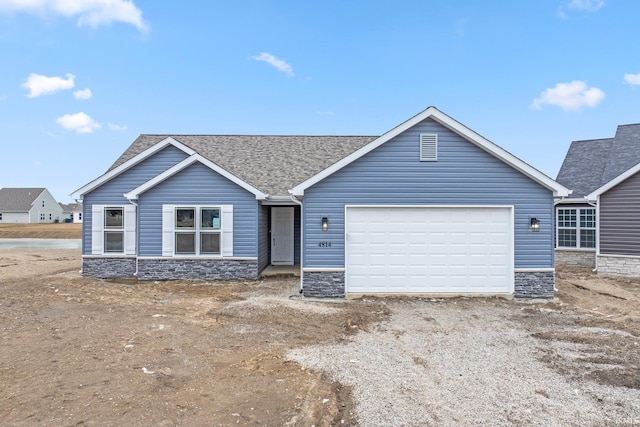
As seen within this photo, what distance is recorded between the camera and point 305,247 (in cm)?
987

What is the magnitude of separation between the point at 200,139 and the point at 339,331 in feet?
43.4

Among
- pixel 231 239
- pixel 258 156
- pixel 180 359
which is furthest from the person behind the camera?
pixel 258 156

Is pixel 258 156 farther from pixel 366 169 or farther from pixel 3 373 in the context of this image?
pixel 3 373

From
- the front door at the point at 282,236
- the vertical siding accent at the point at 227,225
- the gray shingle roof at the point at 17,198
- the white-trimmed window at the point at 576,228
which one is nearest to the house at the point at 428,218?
the vertical siding accent at the point at 227,225

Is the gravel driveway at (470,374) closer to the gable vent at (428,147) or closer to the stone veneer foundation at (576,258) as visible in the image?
the gable vent at (428,147)

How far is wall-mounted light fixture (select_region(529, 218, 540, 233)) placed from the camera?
980 cm

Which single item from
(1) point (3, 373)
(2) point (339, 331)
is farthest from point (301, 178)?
(1) point (3, 373)

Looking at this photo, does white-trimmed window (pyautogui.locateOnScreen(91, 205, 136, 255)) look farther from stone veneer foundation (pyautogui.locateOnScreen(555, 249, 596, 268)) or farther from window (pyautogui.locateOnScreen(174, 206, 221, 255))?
stone veneer foundation (pyautogui.locateOnScreen(555, 249, 596, 268))

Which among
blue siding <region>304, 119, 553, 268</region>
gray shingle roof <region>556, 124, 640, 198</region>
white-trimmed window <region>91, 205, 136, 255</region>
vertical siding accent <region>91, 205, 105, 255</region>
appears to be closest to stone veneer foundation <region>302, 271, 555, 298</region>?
blue siding <region>304, 119, 553, 268</region>

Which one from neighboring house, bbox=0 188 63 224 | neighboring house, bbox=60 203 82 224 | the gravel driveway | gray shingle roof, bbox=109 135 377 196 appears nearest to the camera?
the gravel driveway

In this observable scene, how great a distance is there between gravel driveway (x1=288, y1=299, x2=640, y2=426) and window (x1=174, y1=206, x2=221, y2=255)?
698 centimetres

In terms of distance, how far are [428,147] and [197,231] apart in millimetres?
7751

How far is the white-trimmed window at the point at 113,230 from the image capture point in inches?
519

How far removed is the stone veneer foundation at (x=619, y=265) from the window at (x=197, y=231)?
1393 cm
